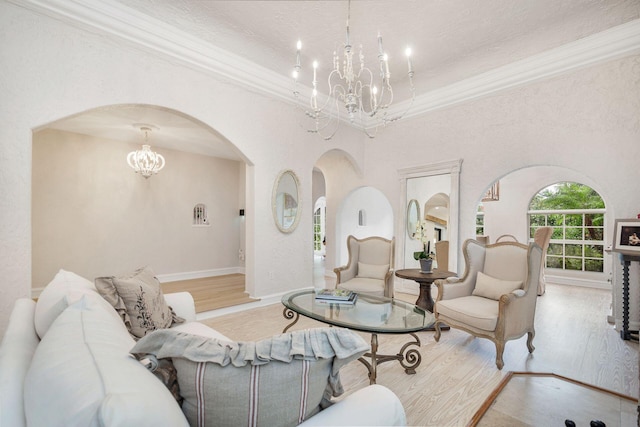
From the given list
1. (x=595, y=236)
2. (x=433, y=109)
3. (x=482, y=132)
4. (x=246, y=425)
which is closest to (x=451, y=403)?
(x=246, y=425)

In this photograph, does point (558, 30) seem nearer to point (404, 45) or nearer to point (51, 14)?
point (404, 45)

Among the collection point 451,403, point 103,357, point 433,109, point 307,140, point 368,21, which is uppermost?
point 368,21

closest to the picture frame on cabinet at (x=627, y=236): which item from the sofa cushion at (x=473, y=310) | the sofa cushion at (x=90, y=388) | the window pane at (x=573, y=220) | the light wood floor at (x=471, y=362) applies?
the light wood floor at (x=471, y=362)

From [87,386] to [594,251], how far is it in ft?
27.6

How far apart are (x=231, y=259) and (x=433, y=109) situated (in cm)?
523

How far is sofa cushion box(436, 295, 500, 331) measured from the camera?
9.09ft

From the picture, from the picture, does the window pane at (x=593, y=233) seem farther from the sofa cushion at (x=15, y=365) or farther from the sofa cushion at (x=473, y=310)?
the sofa cushion at (x=15, y=365)

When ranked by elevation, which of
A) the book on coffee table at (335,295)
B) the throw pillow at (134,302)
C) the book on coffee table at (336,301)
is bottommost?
the book on coffee table at (336,301)

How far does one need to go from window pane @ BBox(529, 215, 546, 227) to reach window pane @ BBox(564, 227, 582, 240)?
0.46 meters

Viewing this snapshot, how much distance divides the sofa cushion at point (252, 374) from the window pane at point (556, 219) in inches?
310

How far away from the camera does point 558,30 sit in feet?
12.3

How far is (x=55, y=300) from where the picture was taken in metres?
1.39

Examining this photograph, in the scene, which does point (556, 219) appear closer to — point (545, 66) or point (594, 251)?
point (594, 251)

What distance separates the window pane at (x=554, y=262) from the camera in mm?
6782
